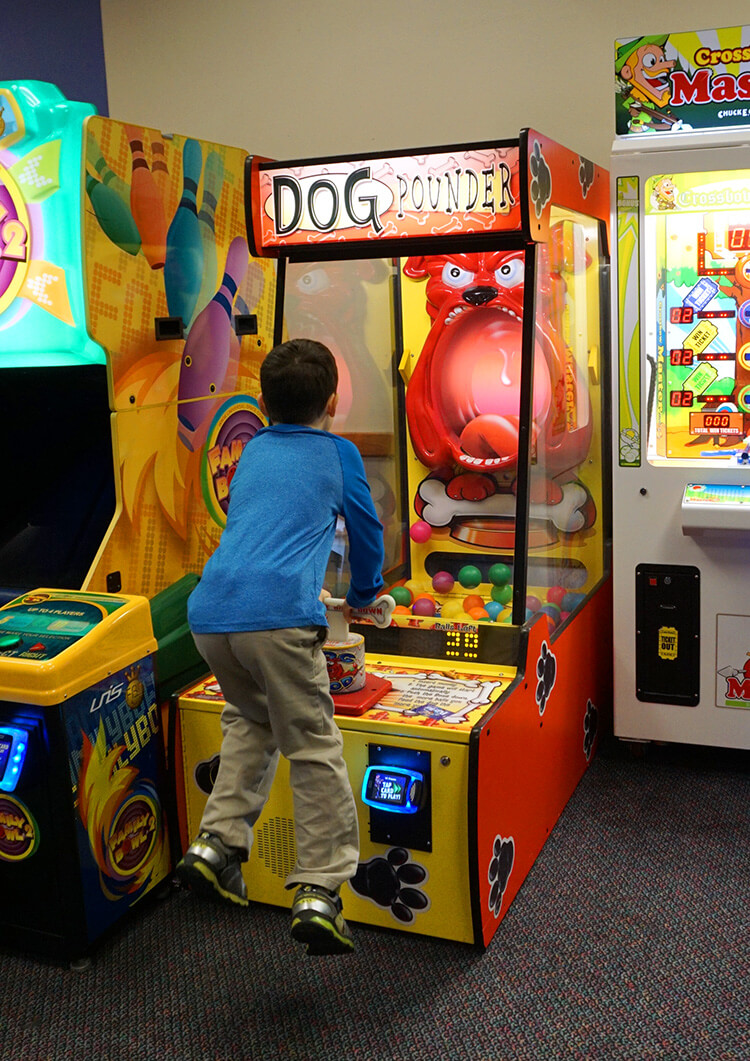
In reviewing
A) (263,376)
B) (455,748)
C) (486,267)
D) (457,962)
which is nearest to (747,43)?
(486,267)

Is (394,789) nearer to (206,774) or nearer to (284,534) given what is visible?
(206,774)

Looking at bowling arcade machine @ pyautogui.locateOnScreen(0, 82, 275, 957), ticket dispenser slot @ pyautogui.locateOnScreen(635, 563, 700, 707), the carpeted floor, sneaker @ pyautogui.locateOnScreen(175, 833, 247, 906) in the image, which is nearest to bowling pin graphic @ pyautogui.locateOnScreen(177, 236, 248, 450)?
bowling arcade machine @ pyautogui.locateOnScreen(0, 82, 275, 957)

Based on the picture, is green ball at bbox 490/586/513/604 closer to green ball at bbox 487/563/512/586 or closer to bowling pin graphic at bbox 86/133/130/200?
green ball at bbox 487/563/512/586

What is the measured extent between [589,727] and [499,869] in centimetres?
97

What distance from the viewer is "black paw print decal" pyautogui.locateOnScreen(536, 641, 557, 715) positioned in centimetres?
272

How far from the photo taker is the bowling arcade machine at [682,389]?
9.54 ft

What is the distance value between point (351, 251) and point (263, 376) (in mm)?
614

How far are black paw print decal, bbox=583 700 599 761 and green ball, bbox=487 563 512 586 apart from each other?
51cm

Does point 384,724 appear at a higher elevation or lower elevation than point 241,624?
lower

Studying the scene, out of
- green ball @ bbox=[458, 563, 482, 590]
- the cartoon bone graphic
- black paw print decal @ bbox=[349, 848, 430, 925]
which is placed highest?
the cartoon bone graphic

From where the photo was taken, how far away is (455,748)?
230cm

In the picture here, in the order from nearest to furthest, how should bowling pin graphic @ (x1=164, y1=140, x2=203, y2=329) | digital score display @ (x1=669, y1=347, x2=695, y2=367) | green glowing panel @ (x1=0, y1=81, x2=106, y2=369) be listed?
green glowing panel @ (x1=0, y1=81, x2=106, y2=369) < bowling pin graphic @ (x1=164, y1=140, x2=203, y2=329) < digital score display @ (x1=669, y1=347, x2=695, y2=367)

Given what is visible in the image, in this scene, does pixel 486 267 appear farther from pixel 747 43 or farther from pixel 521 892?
pixel 521 892

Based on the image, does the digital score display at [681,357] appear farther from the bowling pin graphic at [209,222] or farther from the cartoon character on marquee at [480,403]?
the bowling pin graphic at [209,222]
